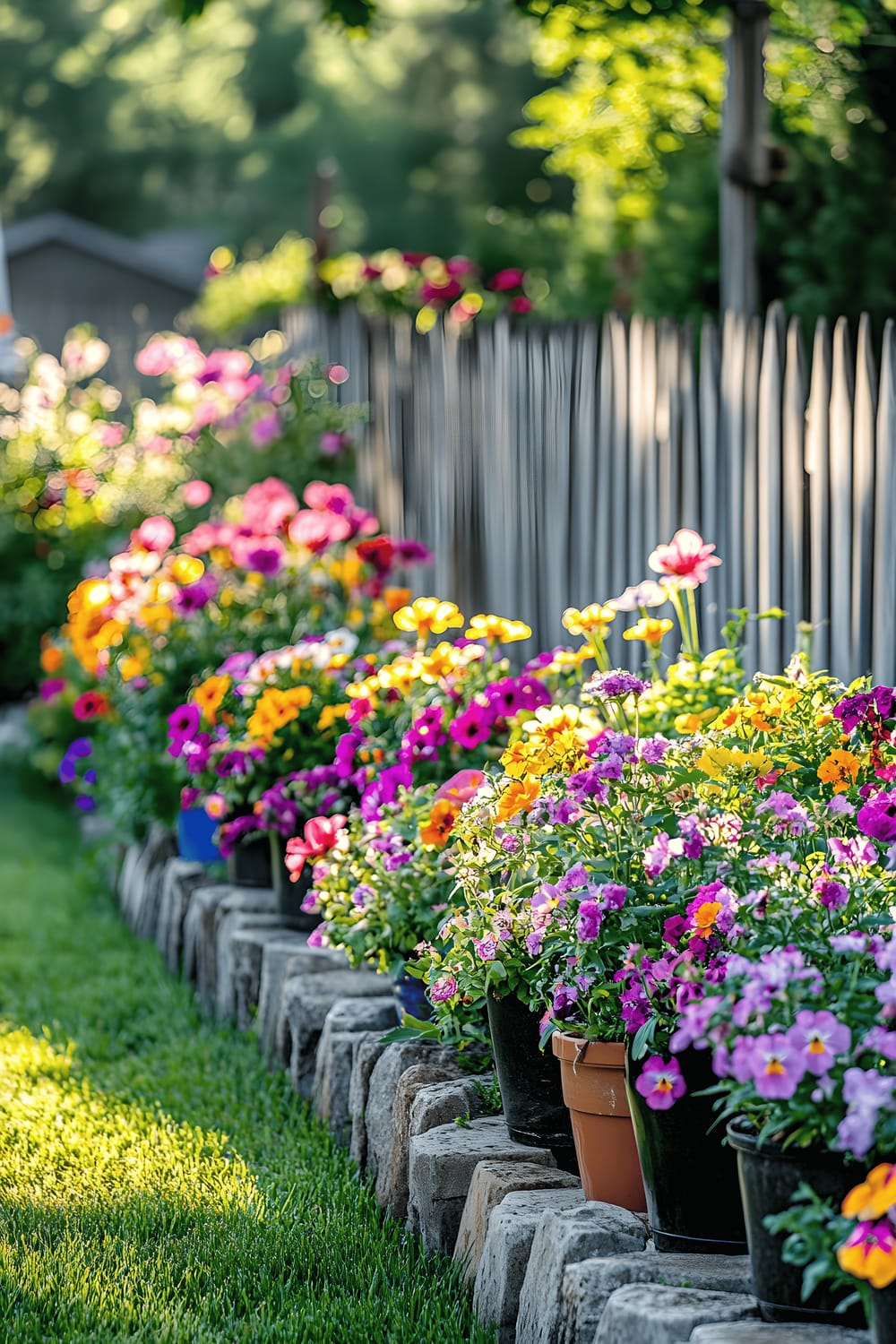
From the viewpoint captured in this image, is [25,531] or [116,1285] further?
[25,531]

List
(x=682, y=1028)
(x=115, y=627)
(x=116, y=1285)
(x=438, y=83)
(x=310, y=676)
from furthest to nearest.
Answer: (x=438, y=83), (x=115, y=627), (x=310, y=676), (x=116, y=1285), (x=682, y=1028)

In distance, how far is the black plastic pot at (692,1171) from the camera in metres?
2.04

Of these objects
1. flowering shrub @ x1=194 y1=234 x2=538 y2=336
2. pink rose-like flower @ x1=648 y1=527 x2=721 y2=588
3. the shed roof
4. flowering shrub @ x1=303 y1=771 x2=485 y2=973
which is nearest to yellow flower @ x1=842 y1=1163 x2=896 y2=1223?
flowering shrub @ x1=303 y1=771 x2=485 y2=973

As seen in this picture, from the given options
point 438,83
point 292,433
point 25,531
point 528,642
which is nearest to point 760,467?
point 528,642

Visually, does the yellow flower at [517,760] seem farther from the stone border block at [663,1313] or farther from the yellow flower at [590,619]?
the stone border block at [663,1313]

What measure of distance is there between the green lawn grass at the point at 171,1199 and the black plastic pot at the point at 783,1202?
19.6 inches

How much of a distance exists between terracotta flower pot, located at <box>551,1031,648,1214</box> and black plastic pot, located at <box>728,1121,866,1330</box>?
38cm

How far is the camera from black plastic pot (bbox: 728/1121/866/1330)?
1776mm

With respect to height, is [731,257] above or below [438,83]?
below

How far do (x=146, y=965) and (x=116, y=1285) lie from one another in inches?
81.7

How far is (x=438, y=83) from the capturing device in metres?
28.6

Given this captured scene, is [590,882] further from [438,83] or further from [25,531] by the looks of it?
[438,83]

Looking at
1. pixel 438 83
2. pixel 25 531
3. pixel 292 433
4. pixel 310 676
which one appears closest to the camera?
pixel 310 676

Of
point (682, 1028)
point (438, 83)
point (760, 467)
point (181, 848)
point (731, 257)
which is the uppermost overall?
point (438, 83)
